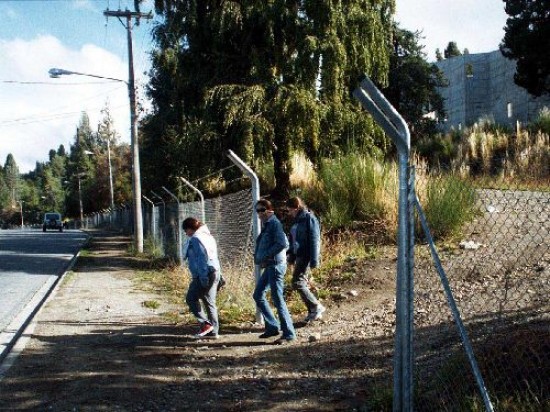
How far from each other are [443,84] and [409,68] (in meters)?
4.41

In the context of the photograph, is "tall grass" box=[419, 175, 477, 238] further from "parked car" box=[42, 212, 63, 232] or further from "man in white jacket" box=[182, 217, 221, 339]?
"parked car" box=[42, 212, 63, 232]

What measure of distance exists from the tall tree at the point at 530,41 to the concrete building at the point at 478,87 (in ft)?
21.7

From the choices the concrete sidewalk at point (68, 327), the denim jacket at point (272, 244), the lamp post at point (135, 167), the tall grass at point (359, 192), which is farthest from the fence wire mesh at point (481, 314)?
the lamp post at point (135, 167)

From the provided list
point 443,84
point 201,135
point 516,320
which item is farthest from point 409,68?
point 516,320

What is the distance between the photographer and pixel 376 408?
450 centimetres

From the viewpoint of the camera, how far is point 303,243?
7633 millimetres

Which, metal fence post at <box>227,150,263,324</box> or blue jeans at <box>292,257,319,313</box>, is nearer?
blue jeans at <box>292,257,319,313</box>

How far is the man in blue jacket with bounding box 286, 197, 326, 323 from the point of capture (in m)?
7.48

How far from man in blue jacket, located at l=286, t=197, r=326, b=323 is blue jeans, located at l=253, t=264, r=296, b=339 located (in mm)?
576

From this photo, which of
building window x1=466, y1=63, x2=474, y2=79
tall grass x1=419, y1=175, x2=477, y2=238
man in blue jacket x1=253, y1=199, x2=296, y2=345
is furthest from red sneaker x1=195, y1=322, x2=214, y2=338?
building window x1=466, y1=63, x2=474, y2=79

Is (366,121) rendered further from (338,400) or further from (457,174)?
(338,400)

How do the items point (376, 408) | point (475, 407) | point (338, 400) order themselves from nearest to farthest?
1. point (475, 407)
2. point (376, 408)
3. point (338, 400)

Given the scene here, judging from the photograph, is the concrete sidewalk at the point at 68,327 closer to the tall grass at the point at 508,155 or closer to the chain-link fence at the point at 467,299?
the chain-link fence at the point at 467,299

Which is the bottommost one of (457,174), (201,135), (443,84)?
(457,174)
